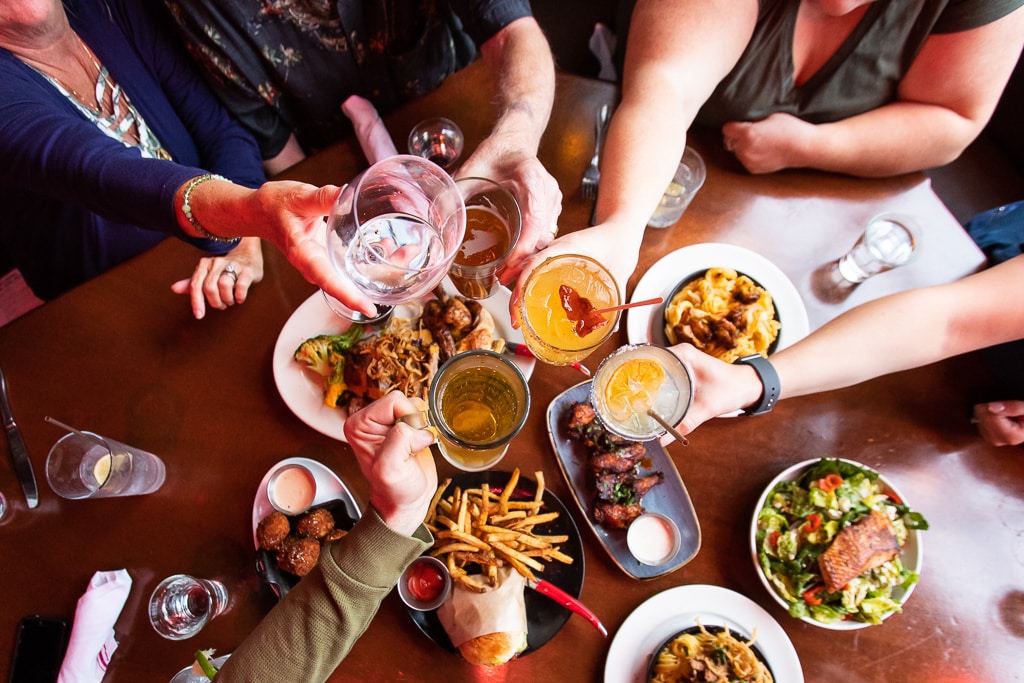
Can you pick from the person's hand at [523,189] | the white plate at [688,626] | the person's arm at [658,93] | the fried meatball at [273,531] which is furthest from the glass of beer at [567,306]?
the fried meatball at [273,531]

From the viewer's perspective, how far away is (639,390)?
1.77 m

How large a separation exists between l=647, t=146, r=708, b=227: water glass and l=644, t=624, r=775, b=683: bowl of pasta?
150 cm

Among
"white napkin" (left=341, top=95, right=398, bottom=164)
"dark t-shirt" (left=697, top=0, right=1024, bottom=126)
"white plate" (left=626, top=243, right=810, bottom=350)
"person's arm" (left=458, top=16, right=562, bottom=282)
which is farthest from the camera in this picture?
"white napkin" (left=341, top=95, right=398, bottom=164)

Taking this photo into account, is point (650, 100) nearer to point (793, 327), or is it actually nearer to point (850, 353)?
point (793, 327)

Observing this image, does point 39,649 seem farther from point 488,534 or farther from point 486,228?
point 486,228

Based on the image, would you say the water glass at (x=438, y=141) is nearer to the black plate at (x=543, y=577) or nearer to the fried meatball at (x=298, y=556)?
the black plate at (x=543, y=577)

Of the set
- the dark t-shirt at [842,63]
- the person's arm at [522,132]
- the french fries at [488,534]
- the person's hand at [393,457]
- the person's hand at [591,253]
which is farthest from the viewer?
the dark t-shirt at [842,63]

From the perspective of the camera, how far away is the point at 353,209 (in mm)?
1218

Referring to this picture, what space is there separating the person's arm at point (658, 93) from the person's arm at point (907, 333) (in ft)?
1.96

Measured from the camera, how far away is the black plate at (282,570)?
1.74 meters

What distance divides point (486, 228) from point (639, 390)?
721mm

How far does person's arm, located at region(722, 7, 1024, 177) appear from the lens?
213 cm

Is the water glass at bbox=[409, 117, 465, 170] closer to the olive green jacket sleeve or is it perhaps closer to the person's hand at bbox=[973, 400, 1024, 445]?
the olive green jacket sleeve

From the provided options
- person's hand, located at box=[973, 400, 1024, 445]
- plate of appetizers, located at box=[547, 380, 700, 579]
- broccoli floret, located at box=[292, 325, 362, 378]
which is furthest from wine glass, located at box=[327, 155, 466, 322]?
person's hand, located at box=[973, 400, 1024, 445]
